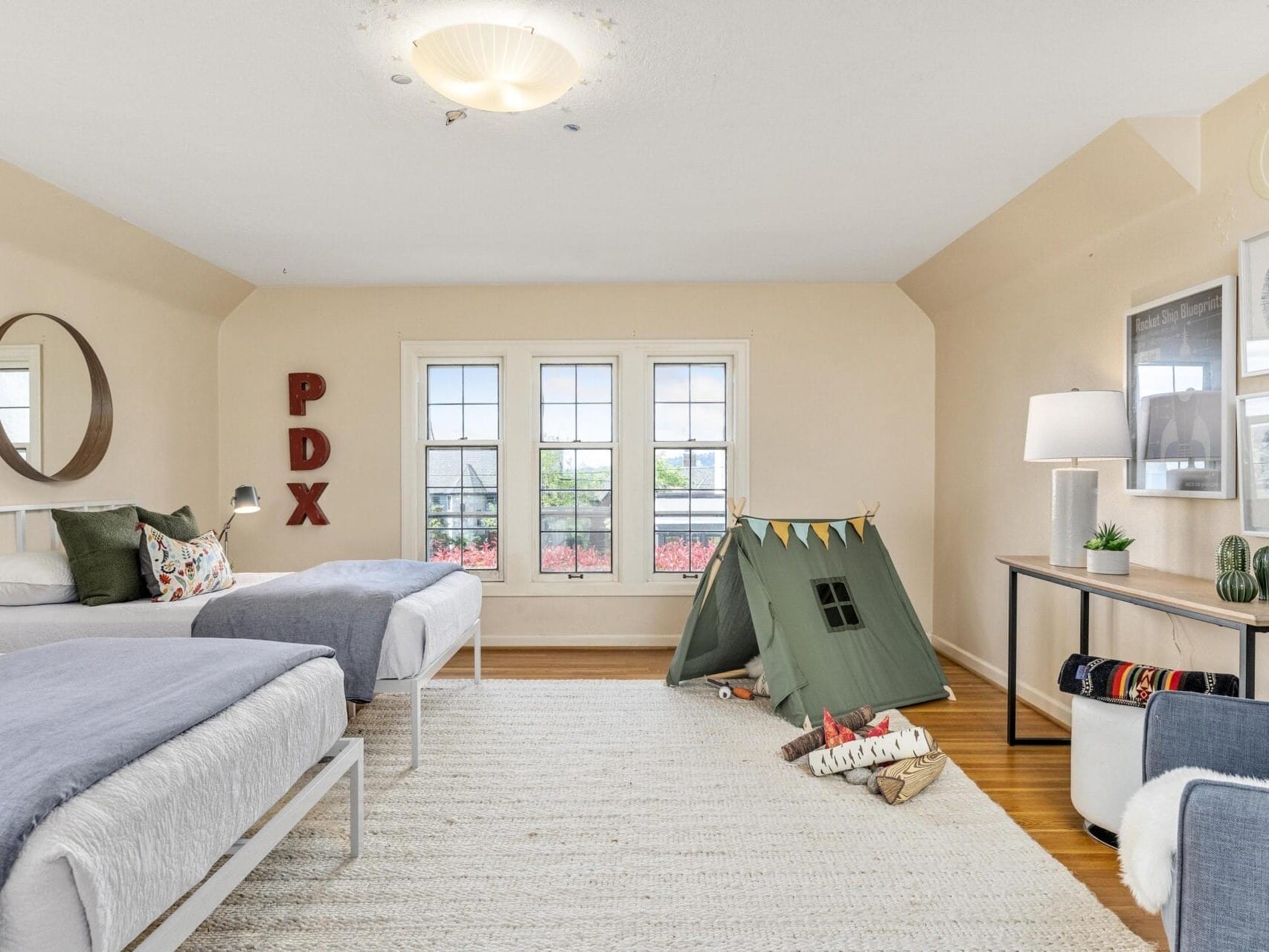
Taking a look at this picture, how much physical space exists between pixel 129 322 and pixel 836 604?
394 cm

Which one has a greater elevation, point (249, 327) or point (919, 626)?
point (249, 327)

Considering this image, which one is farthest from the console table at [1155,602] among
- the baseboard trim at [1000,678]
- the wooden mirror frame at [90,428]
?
the wooden mirror frame at [90,428]

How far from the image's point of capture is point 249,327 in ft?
16.2

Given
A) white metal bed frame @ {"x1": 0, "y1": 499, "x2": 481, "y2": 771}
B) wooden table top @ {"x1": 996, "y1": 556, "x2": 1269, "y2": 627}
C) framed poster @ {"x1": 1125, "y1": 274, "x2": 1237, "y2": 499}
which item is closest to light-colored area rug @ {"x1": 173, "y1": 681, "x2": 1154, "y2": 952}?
white metal bed frame @ {"x1": 0, "y1": 499, "x2": 481, "y2": 771}

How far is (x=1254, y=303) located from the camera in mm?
2393

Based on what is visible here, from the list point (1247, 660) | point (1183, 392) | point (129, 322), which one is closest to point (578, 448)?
point (129, 322)

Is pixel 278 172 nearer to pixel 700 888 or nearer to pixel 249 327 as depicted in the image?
pixel 249 327

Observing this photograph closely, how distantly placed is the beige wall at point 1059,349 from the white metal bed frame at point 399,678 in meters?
2.76

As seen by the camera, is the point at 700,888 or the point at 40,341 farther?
the point at 40,341

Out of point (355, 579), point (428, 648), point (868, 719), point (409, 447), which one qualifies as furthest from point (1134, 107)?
point (409, 447)

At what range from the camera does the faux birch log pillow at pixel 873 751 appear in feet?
9.20

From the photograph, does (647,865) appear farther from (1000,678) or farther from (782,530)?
(1000,678)

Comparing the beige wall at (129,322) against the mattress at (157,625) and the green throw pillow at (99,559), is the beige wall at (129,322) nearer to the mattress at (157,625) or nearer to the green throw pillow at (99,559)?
the green throw pillow at (99,559)

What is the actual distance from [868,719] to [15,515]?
3734mm
